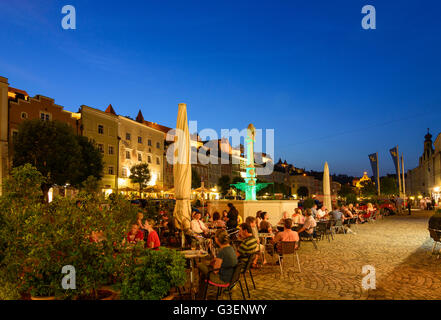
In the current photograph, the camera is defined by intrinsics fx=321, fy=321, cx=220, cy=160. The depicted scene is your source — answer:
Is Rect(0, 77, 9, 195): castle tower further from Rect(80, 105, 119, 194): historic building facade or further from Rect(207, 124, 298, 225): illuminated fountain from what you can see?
Rect(207, 124, 298, 225): illuminated fountain

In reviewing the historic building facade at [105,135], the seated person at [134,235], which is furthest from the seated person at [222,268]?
the historic building facade at [105,135]

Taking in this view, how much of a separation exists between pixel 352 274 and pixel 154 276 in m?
5.19

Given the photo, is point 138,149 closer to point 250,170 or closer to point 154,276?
point 250,170

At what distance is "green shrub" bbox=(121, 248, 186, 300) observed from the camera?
14.0 feet

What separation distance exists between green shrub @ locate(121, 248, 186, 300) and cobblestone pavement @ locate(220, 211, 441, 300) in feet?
6.21

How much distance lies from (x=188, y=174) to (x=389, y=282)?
20.4ft

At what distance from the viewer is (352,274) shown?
7.48m

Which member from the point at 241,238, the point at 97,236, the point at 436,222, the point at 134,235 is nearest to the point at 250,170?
the point at 436,222

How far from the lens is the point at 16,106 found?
96.0ft

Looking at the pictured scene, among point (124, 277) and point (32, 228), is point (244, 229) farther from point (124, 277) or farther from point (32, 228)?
point (32, 228)

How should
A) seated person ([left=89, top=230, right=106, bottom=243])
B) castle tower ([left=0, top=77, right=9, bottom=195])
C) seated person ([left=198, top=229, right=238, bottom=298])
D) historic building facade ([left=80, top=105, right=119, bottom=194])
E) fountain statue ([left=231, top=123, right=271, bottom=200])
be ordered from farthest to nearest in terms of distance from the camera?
historic building facade ([left=80, top=105, right=119, bottom=194]) → castle tower ([left=0, top=77, right=9, bottom=195]) → fountain statue ([left=231, top=123, right=271, bottom=200]) → seated person ([left=198, top=229, right=238, bottom=298]) → seated person ([left=89, top=230, right=106, bottom=243])

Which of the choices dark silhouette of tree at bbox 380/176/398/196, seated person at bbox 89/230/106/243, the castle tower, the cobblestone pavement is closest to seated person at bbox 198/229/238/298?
the cobblestone pavement
